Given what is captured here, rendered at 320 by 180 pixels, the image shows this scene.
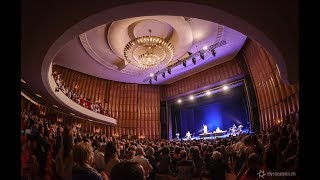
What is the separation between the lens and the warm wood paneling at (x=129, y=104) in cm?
1914

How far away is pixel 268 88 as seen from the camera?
1246 centimetres

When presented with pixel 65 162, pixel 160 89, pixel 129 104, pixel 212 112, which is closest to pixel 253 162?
pixel 65 162

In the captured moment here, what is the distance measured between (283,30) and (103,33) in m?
9.06

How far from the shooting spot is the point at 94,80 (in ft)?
61.9

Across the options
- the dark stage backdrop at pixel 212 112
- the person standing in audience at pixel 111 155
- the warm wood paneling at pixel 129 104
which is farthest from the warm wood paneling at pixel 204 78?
the person standing in audience at pixel 111 155

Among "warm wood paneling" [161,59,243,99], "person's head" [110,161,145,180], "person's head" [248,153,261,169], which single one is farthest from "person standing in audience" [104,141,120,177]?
"warm wood paneling" [161,59,243,99]

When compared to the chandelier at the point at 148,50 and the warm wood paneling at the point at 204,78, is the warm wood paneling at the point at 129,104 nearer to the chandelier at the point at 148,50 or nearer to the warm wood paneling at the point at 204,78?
the warm wood paneling at the point at 204,78

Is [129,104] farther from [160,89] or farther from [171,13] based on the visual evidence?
[171,13]

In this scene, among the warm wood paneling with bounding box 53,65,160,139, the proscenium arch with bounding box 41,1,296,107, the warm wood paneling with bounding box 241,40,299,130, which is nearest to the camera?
the proscenium arch with bounding box 41,1,296,107

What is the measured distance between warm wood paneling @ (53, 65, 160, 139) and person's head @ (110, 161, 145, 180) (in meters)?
16.0

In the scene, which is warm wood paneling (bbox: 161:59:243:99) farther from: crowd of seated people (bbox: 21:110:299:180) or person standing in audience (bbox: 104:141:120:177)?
person standing in audience (bbox: 104:141:120:177)

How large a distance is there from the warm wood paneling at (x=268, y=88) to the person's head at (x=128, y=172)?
8.52 m

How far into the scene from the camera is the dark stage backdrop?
16.5 m

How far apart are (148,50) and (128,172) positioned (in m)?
10.4
